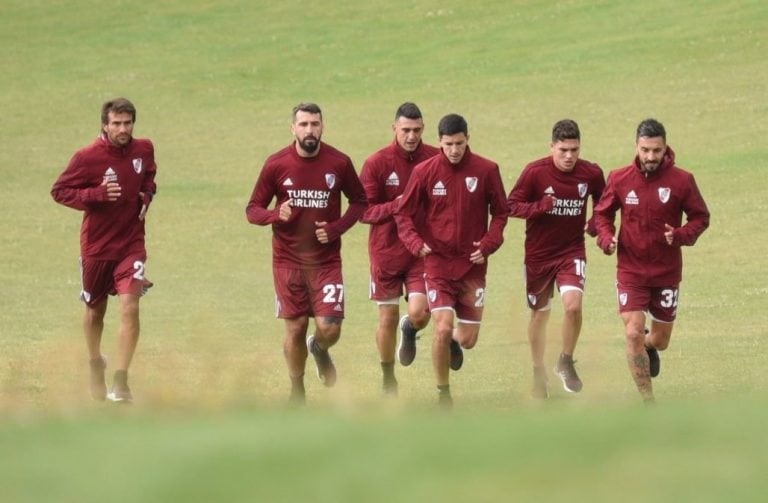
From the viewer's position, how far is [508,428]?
28.9 feet

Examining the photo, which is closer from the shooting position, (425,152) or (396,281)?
(425,152)

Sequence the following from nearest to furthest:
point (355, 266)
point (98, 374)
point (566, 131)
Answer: point (566, 131) → point (98, 374) → point (355, 266)

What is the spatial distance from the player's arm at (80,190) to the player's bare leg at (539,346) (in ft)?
13.5

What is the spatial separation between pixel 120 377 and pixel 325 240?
7.72 feet

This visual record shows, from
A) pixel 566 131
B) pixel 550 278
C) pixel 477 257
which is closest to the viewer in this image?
pixel 477 257

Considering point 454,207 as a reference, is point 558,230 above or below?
below

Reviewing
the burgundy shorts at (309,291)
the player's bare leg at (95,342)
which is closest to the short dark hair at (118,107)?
the player's bare leg at (95,342)

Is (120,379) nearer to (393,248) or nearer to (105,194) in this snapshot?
(105,194)

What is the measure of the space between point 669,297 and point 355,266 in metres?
13.6

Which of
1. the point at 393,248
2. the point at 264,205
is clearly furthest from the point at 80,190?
the point at 393,248

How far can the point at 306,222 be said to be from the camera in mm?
16578

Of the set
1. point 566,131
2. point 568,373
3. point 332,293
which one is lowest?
point 568,373

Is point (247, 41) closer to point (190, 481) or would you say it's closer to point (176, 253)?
point (176, 253)

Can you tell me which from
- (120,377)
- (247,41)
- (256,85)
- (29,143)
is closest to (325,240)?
(120,377)
